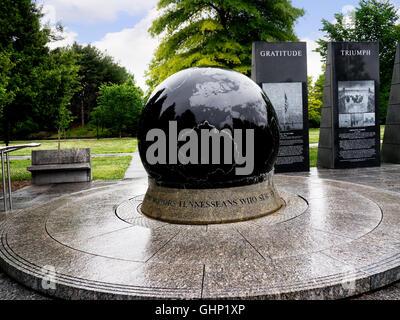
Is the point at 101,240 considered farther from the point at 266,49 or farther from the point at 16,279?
the point at 266,49

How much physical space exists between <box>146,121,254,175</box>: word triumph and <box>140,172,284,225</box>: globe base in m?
→ 0.39

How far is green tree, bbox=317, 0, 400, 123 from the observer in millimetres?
27281

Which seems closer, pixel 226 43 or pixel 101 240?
pixel 101 240

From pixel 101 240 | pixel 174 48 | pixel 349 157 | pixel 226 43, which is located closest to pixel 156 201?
pixel 101 240

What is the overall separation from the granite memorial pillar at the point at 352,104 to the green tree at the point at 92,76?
56.8 meters

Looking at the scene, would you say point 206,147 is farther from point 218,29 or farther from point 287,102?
point 218,29

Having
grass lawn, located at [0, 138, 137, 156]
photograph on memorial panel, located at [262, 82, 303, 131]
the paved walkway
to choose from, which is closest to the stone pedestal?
the paved walkway

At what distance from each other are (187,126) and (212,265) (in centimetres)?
230

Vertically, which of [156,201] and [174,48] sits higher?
[174,48]

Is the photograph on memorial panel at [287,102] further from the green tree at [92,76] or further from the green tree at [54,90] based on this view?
the green tree at [92,76]

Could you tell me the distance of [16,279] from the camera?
396 cm

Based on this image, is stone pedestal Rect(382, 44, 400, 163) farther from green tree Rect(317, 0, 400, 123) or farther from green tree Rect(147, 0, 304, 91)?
green tree Rect(317, 0, 400, 123)

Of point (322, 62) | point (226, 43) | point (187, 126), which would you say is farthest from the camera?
point (322, 62)

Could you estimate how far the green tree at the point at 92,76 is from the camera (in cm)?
6456
